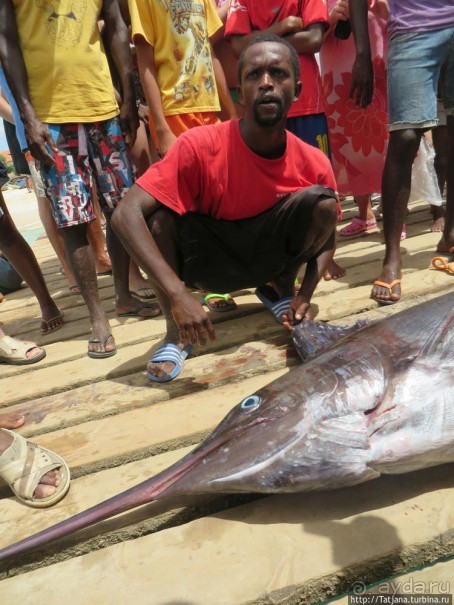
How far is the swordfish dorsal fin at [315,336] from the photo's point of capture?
5.69ft

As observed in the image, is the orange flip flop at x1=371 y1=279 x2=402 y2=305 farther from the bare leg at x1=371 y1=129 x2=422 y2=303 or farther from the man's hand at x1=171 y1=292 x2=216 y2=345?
the man's hand at x1=171 y1=292 x2=216 y2=345

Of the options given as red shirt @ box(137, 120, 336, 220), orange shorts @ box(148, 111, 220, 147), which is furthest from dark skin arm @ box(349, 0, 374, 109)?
orange shorts @ box(148, 111, 220, 147)

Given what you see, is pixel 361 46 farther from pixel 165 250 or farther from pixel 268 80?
pixel 165 250

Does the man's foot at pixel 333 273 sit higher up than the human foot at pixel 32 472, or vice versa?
the human foot at pixel 32 472

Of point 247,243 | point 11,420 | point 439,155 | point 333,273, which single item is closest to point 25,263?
point 11,420

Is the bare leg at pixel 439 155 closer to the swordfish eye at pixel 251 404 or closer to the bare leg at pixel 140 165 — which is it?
the bare leg at pixel 140 165

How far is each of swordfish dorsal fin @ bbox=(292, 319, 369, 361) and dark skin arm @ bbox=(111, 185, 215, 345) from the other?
0.34 m

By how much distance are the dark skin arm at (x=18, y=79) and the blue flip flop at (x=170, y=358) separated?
1.11m

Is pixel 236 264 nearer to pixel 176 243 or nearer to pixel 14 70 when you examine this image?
pixel 176 243

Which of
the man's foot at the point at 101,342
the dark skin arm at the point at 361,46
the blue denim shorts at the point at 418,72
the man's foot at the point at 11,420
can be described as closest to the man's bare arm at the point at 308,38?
the dark skin arm at the point at 361,46

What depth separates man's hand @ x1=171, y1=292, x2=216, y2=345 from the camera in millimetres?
1719

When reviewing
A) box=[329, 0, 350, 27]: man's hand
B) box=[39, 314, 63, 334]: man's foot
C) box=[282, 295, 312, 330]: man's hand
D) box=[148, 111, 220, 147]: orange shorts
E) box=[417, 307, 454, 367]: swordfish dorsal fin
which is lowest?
box=[39, 314, 63, 334]: man's foot

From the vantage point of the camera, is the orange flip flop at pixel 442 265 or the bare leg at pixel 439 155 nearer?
the orange flip flop at pixel 442 265

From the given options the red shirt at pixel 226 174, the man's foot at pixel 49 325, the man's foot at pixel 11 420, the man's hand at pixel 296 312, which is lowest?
the man's foot at pixel 49 325
